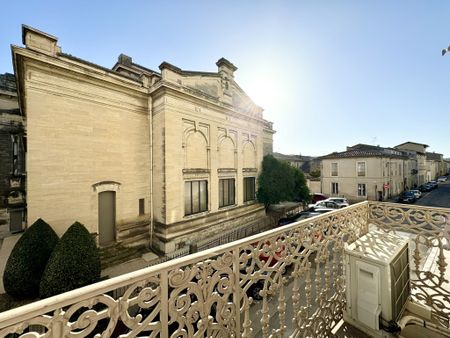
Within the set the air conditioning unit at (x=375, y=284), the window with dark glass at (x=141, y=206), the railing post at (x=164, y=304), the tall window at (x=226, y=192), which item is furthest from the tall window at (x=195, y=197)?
the railing post at (x=164, y=304)

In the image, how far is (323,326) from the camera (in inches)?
111

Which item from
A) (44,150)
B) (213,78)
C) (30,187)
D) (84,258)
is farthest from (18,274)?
(213,78)

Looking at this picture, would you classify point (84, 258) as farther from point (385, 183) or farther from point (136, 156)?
point (385, 183)

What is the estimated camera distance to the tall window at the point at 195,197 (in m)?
10.6

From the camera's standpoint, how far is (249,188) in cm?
1468

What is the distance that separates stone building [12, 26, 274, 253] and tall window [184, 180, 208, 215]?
0.18ft

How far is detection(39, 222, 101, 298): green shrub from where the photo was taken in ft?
18.9

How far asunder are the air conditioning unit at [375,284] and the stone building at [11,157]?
651 inches

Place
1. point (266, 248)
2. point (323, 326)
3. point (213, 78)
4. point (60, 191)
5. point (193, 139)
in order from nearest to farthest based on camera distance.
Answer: point (266, 248) → point (323, 326) → point (60, 191) → point (193, 139) → point (213, 78)

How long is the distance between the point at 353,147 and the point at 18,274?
43.0 metres

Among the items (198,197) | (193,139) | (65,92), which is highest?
(65,92)

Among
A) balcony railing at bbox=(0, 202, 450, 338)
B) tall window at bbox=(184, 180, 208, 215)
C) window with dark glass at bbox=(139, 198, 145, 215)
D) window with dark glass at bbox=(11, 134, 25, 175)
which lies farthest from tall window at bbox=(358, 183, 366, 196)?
window with dark glass at bbox=(11, 134, 25, 175)

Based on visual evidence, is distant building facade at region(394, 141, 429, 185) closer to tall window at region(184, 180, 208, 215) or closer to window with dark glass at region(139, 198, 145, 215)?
tall window at region(184, 180, 208, 215)

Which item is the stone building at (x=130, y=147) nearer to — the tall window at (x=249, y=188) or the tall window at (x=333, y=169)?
the tall window at (x=249, y=188)
